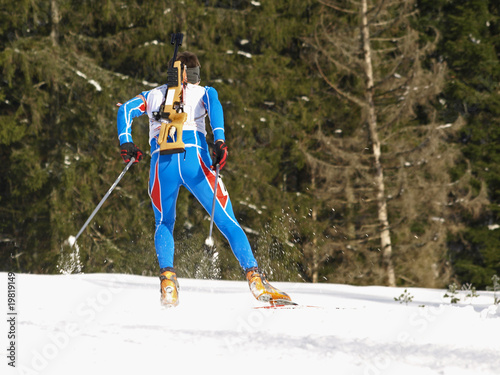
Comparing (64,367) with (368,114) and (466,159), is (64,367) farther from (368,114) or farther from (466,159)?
(466,159)

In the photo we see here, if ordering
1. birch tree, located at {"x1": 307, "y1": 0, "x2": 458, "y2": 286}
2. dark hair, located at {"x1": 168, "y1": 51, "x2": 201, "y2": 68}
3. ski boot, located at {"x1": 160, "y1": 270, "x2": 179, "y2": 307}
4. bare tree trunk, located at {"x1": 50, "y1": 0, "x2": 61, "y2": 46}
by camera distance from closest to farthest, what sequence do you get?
ski boot, located at {"x1": 160, "y1": 270, "x2": 179, "y2": 307} → dark hair, located at {"x1": 168, "y1": 51, "x2": 201, "y2": 68} → birch tree, located at {"x1": 307, "y1": 0, "x2": 458, "y2": 286} → bare tree trunk, located at {"x1": 50, "y1": 0, "x2": 61, "y2": 46}

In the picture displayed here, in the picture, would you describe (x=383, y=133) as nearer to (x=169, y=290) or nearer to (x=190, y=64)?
(x=190, y=64)

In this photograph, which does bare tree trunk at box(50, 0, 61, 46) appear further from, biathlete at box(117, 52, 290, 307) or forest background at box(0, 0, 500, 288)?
biathlete at box(117, 52, 290, 307)

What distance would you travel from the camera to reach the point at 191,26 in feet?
56.3

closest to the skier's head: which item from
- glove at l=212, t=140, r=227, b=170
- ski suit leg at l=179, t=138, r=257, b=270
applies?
ski suit leg at l=179, t=138, r=257, b=270

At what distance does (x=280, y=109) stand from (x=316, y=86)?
1.29 metres

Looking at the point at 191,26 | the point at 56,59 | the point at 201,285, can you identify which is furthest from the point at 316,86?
the point at 201,285

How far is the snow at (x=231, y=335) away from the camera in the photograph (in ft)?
9.58

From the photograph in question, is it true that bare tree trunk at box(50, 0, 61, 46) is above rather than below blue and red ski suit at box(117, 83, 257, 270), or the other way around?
above

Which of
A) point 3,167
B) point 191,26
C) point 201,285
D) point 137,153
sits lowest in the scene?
point 201,285

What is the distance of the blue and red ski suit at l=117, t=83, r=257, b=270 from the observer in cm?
516

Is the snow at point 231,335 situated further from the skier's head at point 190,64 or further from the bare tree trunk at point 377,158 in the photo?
the bare tree trunk at point 377,158

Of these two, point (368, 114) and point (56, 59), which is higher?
point (56, 59)

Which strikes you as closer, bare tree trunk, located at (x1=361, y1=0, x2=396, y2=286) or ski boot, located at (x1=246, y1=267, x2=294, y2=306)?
ski boot, located at (x1=246, y1=267, x2=294, y2=306)
